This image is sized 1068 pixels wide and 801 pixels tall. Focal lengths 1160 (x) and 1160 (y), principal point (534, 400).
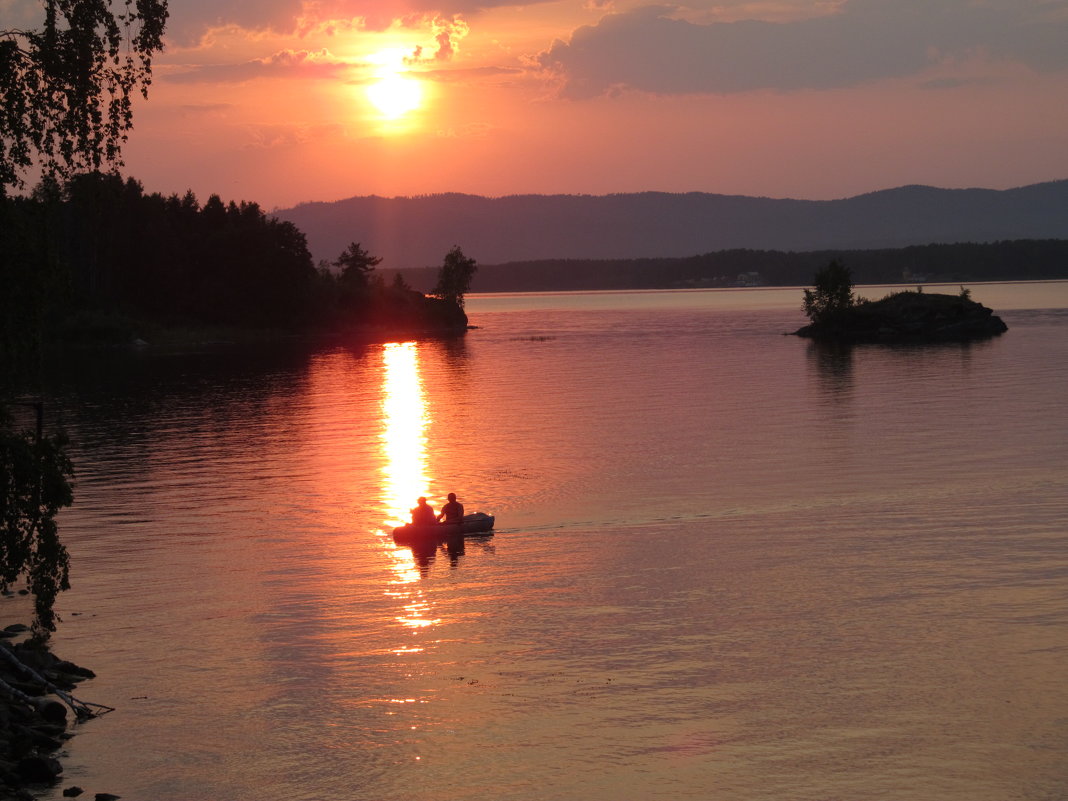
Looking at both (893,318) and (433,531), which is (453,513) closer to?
(433,531)

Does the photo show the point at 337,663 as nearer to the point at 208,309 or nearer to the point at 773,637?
the point at 773,637

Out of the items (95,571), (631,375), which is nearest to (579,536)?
(95,571)

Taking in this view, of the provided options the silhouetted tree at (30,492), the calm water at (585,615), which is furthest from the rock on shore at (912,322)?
the silhouetted tree at (30,492)

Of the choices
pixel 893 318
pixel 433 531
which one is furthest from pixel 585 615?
pixel 893 318

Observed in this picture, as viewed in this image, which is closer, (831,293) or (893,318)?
(893,318)

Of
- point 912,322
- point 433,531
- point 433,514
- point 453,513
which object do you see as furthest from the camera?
point 912,322

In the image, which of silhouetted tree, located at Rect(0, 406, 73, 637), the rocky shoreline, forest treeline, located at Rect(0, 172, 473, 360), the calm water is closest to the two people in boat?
the calm water

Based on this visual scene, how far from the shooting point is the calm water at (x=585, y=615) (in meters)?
19.7

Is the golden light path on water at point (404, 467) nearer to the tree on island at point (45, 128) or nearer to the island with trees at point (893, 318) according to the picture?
the tree on island at point (45, 128)

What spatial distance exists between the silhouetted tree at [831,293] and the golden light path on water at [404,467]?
2794 inches

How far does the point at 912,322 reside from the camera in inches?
6186

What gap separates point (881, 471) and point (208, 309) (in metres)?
158

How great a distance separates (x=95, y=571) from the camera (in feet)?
108

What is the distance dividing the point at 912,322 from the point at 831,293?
1280 cm
